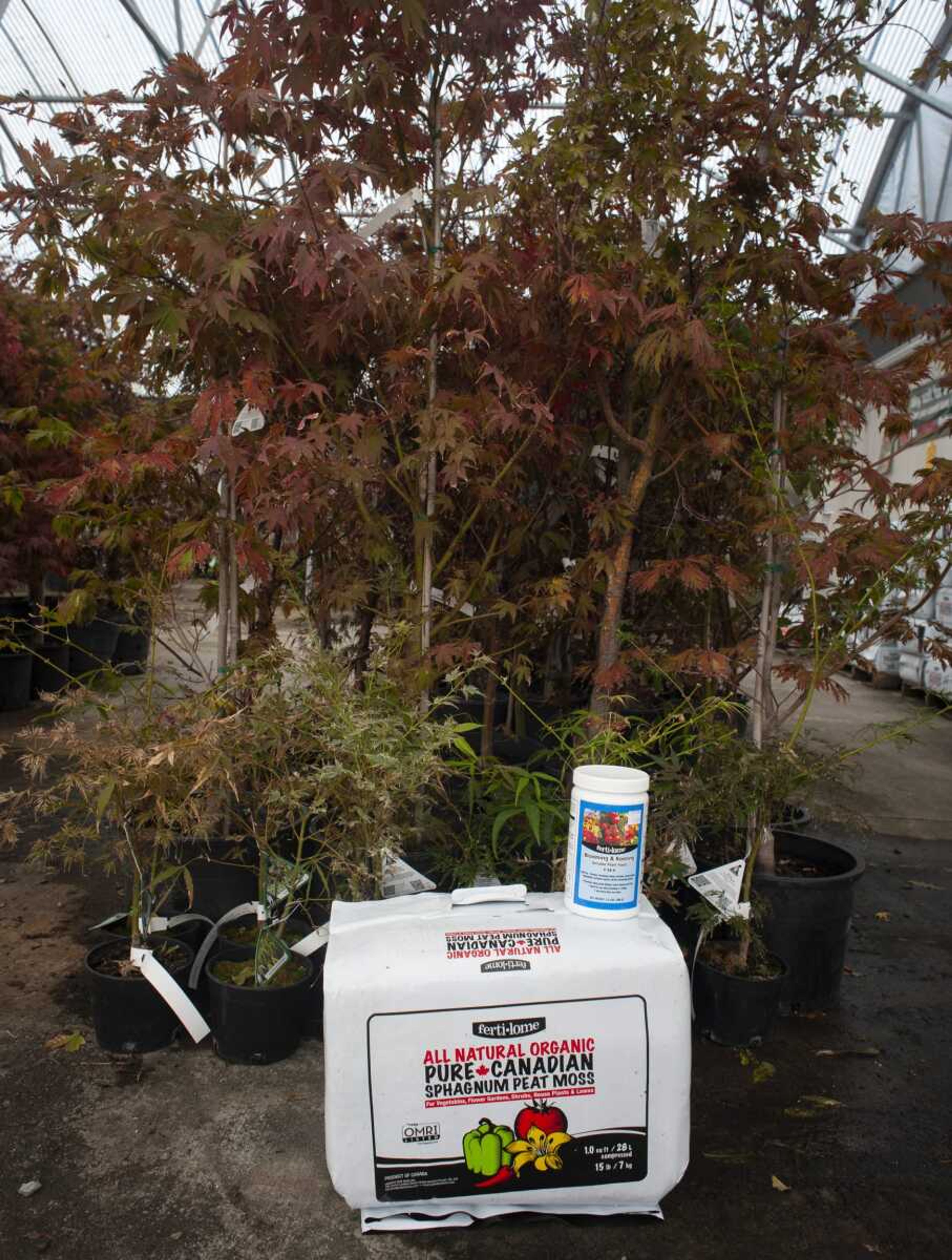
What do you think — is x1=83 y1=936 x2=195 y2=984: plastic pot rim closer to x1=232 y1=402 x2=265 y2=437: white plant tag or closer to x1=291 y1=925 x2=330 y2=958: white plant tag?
x1=291 y1=925 x2=330 y2=958: white plant tag

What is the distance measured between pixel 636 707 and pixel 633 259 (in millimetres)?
1776

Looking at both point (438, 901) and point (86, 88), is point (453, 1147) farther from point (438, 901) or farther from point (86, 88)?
point (86, 88)

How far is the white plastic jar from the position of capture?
6.45 ft

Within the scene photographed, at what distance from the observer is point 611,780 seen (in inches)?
78.9

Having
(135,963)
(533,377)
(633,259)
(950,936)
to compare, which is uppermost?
(633,259)

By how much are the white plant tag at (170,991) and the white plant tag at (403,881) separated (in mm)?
533

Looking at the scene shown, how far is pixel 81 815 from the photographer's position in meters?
3.78

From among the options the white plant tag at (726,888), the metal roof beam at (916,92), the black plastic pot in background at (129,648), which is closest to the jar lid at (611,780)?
the white plant tag at (726,888)

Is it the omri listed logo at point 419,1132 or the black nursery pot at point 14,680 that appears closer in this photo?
the omri listed logo at point 419,1132

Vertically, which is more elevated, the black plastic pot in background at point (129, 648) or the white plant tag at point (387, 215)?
the white plant tag at point (387, 215)

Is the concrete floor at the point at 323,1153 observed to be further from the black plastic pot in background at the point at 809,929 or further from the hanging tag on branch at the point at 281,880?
the hanging tag on branch at the point at 281,880

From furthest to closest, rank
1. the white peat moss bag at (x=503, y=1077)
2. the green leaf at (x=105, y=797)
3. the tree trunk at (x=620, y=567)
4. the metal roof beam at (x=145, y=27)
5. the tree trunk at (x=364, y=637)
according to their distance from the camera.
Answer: the metal roof beam at (x=145, y=27), the tree trunk at (x=364, y=637), the tree trunk at (x=620, y=567), the green leaf at (x=105, y=797), the white peat moss bag at (x=503, y=1077)

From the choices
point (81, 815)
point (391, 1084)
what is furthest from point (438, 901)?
point (81, 815)

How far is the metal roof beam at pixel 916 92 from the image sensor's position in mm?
8727
